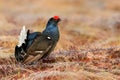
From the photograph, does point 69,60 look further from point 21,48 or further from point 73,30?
point 73,30

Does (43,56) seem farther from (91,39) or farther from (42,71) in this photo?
(91,39)

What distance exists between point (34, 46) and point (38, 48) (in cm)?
8

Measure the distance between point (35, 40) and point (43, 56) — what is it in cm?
31

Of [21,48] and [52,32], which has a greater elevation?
[52,32]

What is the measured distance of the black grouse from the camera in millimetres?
11320

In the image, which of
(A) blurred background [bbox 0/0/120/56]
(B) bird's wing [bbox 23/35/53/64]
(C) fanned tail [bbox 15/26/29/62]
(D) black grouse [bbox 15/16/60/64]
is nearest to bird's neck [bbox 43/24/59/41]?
(D) black grouse [bbox 15/16/60/64]

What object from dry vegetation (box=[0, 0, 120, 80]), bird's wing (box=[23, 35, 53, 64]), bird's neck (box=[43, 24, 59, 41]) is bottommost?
dry vegetation (box=[0, 0, 120, 80])

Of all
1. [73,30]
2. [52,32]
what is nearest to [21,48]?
[52,32]

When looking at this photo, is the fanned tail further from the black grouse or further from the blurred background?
the blurred background

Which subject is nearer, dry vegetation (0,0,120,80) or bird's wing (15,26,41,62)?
dry vegetation (0,0,120,80)

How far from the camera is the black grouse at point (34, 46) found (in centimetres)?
1132

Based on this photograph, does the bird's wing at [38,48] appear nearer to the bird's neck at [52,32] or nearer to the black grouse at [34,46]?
the black grouse at [34,46]

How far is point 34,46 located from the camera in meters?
11.4

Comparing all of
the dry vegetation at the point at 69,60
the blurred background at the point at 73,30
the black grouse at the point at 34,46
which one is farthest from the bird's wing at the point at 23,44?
the blurred background at the point at 73,30
